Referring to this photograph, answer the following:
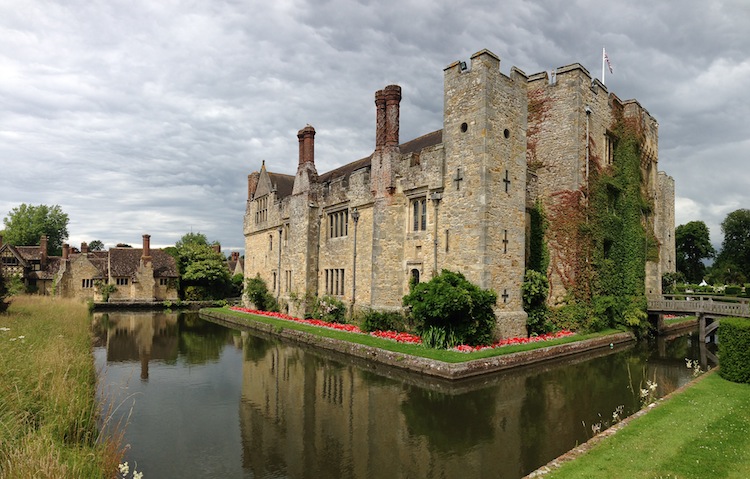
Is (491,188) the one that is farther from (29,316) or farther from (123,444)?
(29,316)

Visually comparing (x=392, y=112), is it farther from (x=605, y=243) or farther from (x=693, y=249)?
(x=693, y=249)

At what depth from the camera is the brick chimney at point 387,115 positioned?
21.9 m

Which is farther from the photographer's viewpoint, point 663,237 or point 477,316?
point 663,237

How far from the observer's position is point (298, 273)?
1139 inches

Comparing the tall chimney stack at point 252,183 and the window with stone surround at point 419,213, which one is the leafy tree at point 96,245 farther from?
the window with stone surround at point 419,213

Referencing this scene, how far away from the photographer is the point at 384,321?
20938 millimetres

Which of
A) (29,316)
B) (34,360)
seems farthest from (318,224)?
(34,360)

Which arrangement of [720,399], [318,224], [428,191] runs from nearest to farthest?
1. [720,399]
2. [428,191]
3. [318,224]

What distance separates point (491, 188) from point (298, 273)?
595 inches

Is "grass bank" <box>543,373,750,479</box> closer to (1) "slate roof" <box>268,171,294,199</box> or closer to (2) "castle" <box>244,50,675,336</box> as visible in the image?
(2) "castle" <box>244,50,675,336</box>

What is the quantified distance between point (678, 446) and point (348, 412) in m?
6.97

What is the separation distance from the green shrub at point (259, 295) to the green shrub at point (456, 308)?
18.5 m

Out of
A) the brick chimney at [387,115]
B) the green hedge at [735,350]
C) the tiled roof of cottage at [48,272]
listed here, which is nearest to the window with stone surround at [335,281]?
the brick chimney at [387,115]

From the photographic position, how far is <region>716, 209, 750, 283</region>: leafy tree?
63.1m
